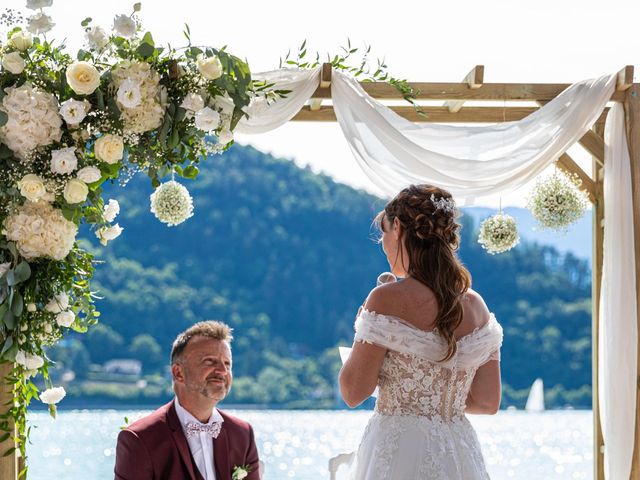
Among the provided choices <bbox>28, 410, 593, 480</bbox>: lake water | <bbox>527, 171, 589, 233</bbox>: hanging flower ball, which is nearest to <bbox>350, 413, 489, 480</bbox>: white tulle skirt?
<bbox>527, 171, 589, 233</bbox>: hanging flower ball

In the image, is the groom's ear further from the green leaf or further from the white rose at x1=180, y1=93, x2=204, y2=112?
the green leaf

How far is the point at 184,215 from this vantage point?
4695mm

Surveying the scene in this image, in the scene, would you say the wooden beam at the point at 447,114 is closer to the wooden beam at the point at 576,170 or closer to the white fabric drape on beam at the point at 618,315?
the wooden beam at the point at 576,170

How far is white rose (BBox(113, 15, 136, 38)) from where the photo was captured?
141 inches

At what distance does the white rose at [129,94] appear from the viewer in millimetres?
3559

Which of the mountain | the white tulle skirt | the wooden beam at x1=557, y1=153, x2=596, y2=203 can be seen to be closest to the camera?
the white tulle skirt

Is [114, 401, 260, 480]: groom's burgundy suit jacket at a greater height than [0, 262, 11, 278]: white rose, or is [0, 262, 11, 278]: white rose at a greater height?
[0, 262, 11, 278]: white rose

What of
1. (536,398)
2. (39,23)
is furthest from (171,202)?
(536,398)

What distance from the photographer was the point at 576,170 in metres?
5.03

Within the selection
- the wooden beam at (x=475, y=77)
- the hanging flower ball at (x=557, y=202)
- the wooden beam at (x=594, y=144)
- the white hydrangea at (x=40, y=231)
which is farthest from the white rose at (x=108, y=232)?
the wooden beam at (x=594, y=144)

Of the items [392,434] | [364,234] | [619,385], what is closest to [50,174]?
[392,434]

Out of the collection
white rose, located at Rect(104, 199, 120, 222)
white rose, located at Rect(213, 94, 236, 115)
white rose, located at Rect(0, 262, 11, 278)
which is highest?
white rose, located at Rect(213, 94, 236, 115)

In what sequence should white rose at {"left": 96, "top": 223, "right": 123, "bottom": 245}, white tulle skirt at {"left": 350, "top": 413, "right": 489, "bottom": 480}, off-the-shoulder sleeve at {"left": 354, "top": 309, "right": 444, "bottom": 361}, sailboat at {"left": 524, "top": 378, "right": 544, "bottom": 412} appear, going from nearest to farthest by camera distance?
off-the-shoulder sleeve at {"left": 354, "top": 309, "right": 444, "bottom": 361} → white tulle skirt at {"left": 350, "top": 413, "right": 489, "bottom": 480} → white rose at {"left": 96, "top": 223, "right": 123, "bottom": 245} → sailboat at {"left": 524, "top": 378, "right": 544, "bottom": 412}

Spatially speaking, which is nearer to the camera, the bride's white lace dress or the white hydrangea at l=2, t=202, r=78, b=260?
the bride's white lace dress
